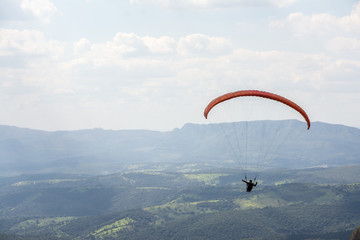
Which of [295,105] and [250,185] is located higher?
[295,105]

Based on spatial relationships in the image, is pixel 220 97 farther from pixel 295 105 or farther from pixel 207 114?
pixel 295 105

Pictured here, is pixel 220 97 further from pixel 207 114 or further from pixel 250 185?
pixel 250 185

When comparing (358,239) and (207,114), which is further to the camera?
(358,239)

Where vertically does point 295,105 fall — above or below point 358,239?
above

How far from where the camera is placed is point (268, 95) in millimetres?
72188

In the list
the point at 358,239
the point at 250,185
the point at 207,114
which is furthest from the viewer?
the point at 358,239

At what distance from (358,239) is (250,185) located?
80.5m

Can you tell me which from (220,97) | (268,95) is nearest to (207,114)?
(220,97)

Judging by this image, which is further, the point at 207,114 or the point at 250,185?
the point at 207,114

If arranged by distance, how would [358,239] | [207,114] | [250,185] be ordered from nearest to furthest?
[250,185] → [207,114] → [358,239]

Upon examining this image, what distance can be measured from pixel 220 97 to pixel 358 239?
275 ft

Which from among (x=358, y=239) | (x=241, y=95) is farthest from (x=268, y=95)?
(x=358, y=239)

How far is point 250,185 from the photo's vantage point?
228 ft

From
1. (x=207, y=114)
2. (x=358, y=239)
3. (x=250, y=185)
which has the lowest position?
(x=358, y=239)
